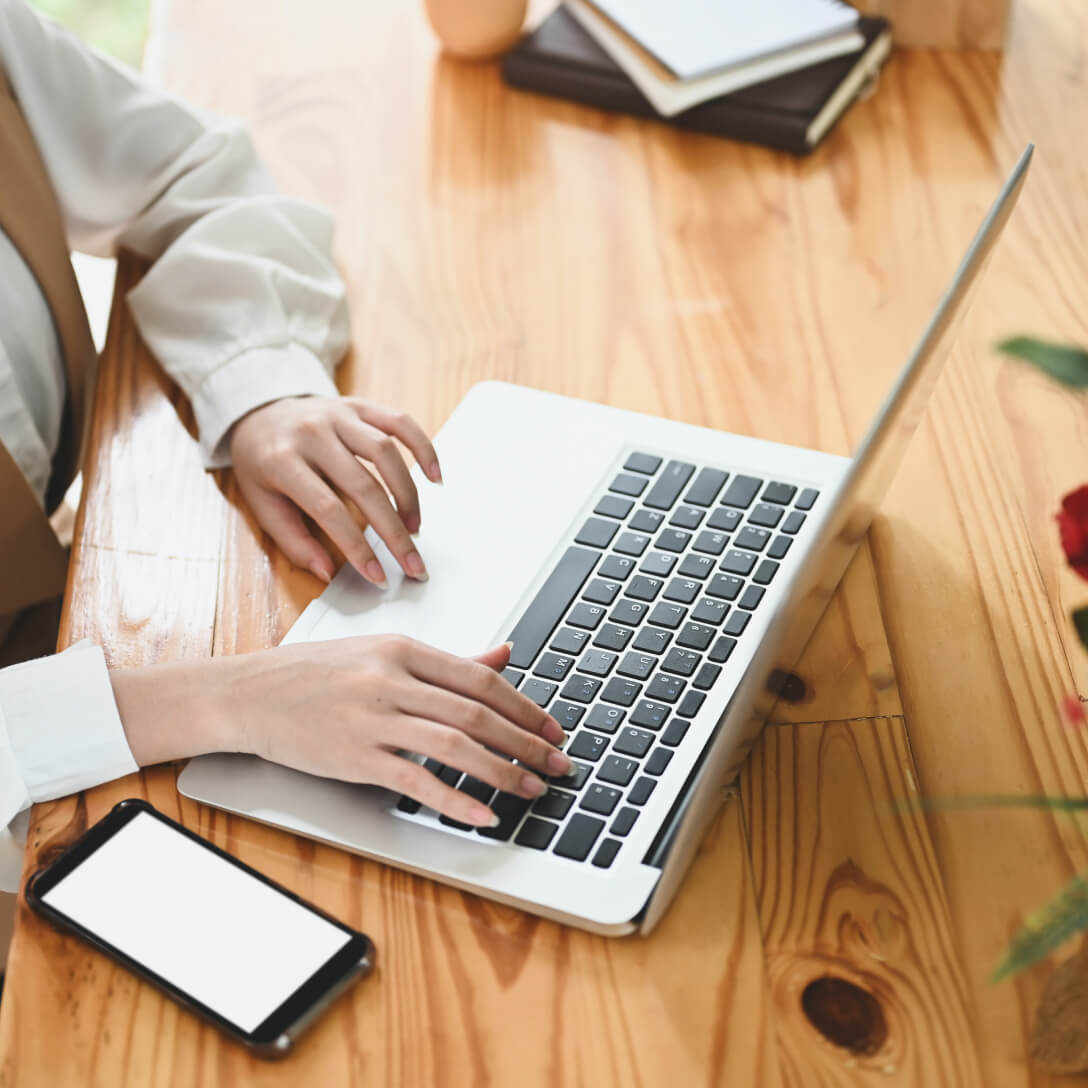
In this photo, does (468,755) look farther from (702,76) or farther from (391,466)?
(702,76)

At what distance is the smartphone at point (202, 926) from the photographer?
57cm

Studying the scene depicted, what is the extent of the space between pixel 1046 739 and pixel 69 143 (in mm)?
781

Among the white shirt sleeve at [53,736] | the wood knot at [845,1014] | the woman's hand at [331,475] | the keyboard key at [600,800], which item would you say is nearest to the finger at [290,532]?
the woman's hand at [331,475]

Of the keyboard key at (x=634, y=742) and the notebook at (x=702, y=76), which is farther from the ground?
the notebook at (x=702, y=76)

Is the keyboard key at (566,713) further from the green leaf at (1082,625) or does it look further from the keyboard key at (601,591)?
the green leaf at (1082,625)

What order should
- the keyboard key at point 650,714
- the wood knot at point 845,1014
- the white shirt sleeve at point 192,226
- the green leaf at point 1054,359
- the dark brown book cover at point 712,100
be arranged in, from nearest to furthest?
the green leaf at point 1054,359
the wood knot at point 845,1014
the keyboard key at point 650,714
the white shirt sleeve at point 192,226
the dark brown book cover at point 712,100

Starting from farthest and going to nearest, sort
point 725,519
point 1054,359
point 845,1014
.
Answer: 1. point 725,519
2. point 845,1014
3. point 1054,359

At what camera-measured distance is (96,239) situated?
1008 mm

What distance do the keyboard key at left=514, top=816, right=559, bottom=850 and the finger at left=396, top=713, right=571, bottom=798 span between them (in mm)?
13

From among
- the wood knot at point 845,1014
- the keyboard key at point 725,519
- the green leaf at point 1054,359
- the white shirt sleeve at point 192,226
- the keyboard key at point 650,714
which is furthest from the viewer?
the white shirt sleeve at point 192,226

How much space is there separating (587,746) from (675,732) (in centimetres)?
5

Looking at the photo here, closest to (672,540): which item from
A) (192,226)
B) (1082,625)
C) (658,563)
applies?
(658,563)

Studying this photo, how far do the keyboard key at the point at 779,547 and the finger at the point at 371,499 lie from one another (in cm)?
21

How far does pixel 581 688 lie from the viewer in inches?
27.3
